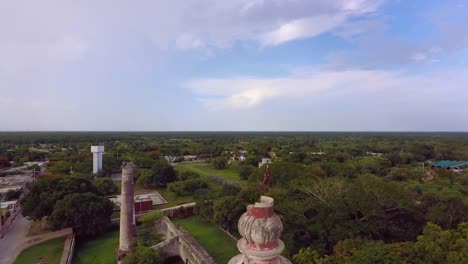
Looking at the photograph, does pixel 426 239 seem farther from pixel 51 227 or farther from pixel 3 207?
pixel 3 207

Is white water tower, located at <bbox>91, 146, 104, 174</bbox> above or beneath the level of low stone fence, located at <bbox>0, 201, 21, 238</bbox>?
above

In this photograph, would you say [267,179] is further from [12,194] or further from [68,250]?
[12,194]

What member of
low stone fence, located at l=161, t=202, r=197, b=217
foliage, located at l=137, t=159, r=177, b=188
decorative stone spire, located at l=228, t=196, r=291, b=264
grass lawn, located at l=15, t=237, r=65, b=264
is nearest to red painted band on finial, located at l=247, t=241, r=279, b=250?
decorative stone spire, located at l=228, t=196, r=291, b=264

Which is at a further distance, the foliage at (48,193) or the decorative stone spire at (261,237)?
the foliage at (48,193)

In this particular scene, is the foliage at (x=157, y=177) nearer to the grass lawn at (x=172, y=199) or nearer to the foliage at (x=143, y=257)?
the grass lawn at (x=172, y=199)

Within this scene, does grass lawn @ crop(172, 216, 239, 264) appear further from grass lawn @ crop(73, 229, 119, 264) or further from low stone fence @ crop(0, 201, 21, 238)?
low stone fence @ crop(0, 201, 21, 238)

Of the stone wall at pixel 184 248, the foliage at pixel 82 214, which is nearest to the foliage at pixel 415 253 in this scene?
the stone wall at pixel 184 248
